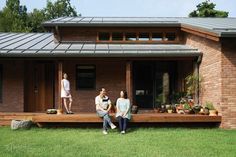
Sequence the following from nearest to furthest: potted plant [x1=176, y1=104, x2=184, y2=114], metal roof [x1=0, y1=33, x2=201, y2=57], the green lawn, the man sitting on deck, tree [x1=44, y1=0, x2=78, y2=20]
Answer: the green lawn
the man sitting on deck
potted plant [x1=176, y1=104, x2=184, y2=114]
metal roof [x1=0, y1=33, x2=201, y2=57]
tree [x1=44, y1=0, x2=78, y2=20]

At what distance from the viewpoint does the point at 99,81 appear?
19312mm

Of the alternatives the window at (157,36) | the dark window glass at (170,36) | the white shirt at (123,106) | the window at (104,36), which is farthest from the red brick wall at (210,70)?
the window at (104,36)

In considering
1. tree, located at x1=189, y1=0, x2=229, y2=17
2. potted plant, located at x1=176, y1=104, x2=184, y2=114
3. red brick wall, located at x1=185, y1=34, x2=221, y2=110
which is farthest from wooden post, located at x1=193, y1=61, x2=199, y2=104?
tree, located at x1=189, y1=0, x2=229, y2=17

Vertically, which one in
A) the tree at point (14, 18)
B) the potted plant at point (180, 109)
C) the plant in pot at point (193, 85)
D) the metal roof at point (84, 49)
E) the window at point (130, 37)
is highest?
the tree at point (14, 18)

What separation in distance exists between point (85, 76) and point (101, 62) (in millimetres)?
955

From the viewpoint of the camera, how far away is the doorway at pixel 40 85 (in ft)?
63.1

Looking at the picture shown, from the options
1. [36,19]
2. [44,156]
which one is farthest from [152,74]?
[36,19]

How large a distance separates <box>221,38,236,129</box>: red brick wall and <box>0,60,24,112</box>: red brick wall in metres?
8.43

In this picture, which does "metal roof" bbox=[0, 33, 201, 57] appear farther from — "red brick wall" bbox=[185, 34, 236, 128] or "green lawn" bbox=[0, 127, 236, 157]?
"green lawn" bbox=[0, 127, 236, 157]

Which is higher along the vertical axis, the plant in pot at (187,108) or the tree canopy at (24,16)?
the tree canopy at (24,16)

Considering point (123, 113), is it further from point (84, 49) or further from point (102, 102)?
point (84, 49)

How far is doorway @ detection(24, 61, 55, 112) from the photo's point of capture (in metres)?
19.2

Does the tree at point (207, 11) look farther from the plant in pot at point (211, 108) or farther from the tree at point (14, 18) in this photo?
the plant in pot at point (211, 108)

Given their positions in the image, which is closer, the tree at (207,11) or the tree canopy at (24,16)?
the tree at (207,11)
